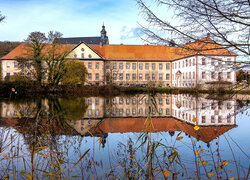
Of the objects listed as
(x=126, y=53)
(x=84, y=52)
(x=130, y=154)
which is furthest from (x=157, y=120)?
(x=126, y=53)

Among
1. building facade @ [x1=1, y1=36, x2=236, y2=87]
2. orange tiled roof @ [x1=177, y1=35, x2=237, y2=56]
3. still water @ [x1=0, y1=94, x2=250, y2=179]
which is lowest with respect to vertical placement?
still water @ [x1=0, y1=94, x2=250, y2=179]

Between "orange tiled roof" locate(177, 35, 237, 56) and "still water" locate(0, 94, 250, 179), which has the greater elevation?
"orange tiled roof" locate(177, 35, 237, 56)

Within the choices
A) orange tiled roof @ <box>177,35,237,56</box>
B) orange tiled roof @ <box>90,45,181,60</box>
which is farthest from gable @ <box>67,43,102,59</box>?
orange tiled roof @ <box>177,35,237,56</box>

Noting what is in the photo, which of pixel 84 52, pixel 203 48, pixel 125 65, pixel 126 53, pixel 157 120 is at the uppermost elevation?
pixel 126 53

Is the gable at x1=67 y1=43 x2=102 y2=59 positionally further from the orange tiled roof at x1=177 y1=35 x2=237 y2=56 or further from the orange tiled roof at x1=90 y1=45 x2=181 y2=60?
the orange tiled roof at x1=177 y1=35 x2=237 y2=56

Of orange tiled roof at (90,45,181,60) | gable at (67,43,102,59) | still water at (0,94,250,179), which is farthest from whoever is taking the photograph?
orange tiled roof at (90,45,181,60)

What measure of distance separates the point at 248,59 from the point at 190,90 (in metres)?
24.3

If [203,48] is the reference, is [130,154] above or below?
below

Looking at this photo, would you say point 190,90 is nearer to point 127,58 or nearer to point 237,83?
point 127,58

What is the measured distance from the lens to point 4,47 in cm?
4769

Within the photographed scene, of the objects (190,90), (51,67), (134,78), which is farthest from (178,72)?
(51,67)

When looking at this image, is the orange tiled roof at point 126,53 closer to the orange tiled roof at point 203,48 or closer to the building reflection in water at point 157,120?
the building reflection in water at point 157,120

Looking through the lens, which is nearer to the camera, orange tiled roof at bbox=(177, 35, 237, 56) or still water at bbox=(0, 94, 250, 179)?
still water at bbox=(0, 94, 250, 179)

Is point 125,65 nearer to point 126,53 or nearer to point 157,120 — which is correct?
point 126,53
